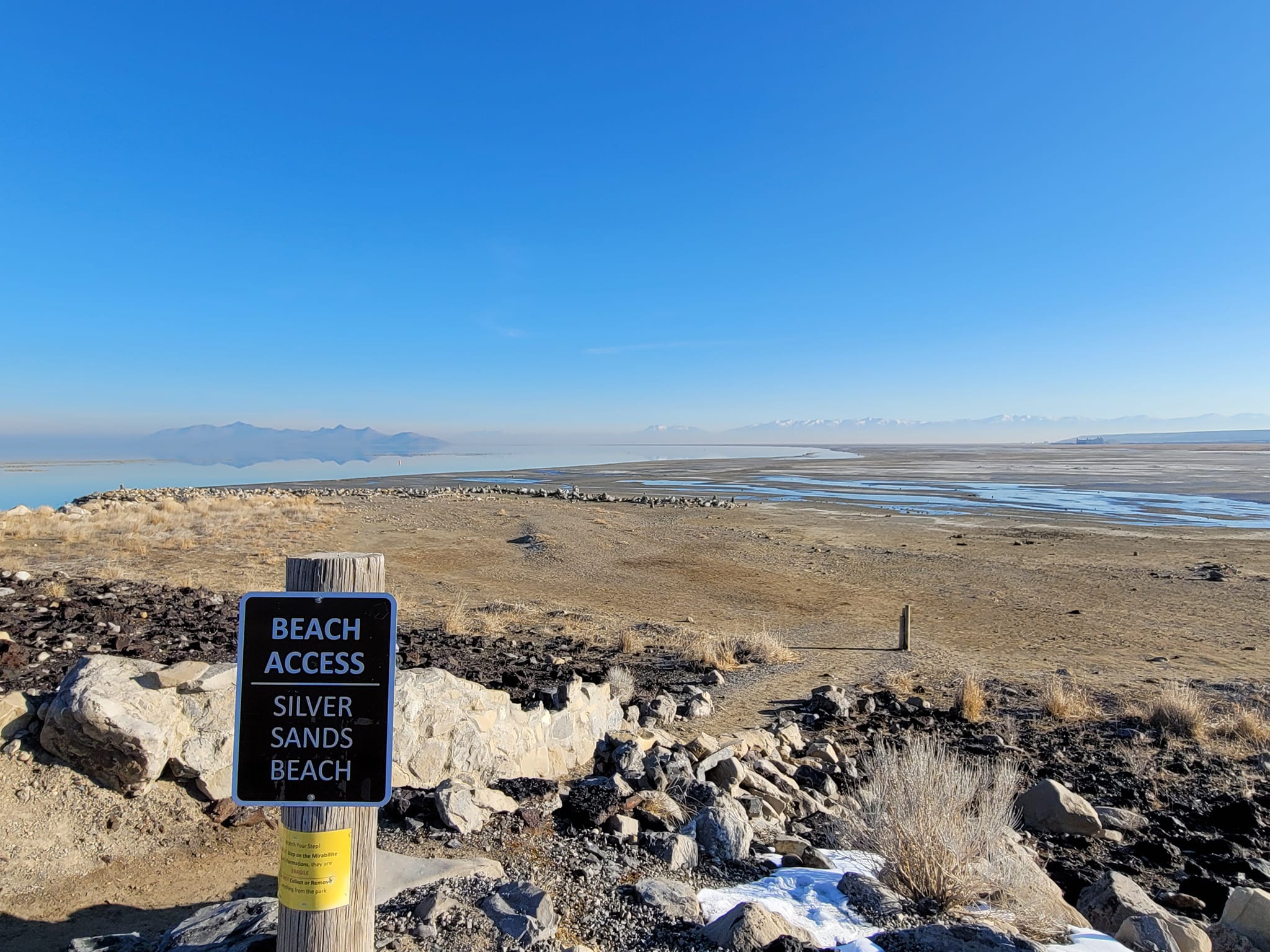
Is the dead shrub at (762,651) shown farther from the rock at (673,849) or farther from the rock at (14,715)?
the rock at (14,715)

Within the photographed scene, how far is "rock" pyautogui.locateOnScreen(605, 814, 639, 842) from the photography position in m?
5.25

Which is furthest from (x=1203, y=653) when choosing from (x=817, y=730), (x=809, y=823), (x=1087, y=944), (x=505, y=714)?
(x=505, y=714)

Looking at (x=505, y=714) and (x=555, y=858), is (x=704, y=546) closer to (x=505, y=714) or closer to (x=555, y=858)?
(x=505, y=714)

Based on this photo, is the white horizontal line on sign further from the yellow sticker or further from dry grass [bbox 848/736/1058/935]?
dry grass [bbox 848/736/1058/935]

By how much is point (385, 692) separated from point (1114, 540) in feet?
108

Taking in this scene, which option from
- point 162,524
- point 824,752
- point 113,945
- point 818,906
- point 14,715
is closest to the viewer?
point 113,945

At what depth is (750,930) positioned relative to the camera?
371 cm

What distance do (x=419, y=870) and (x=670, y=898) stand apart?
147 cm

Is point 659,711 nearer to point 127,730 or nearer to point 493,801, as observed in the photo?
point 493,801

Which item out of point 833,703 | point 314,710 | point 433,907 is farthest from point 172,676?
point 833,703

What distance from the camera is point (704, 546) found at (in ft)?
89.6

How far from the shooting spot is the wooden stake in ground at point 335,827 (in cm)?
268

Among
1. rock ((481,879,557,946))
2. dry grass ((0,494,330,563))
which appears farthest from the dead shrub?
dry grass ((0,494,330,563))

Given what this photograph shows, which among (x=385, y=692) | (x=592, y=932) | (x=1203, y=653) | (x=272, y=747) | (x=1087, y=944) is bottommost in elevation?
(x=1203, y=653)
